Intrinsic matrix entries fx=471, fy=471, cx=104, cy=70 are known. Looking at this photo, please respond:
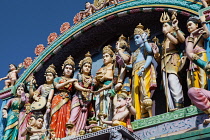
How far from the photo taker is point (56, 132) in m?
8.76

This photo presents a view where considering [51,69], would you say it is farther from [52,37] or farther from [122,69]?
[122,69]

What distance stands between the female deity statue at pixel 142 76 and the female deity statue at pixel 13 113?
9.12ft

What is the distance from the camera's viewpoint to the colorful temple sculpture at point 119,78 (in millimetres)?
7398

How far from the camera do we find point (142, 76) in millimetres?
8242

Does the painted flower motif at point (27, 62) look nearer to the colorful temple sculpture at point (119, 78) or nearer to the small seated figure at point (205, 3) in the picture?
the colorful temple sculpture at point (119, 78)

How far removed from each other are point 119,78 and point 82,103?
2.96 ft

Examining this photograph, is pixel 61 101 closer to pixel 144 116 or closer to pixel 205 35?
pixel 144 116

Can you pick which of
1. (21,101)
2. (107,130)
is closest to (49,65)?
(21,101)

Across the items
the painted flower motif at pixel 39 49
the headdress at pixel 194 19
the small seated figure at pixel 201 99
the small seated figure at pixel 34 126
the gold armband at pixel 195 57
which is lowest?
the small seated figure at pixel 201 99

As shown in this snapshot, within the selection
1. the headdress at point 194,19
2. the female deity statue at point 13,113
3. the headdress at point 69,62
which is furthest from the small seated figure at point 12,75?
the headdress at point 194,19

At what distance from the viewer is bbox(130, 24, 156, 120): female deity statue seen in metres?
7.89

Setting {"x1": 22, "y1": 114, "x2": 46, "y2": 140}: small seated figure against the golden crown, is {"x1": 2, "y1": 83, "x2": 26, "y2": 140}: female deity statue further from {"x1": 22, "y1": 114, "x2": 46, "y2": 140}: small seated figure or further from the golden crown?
the golden crown

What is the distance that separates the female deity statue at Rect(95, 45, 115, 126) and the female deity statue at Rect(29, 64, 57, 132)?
1.04 metres

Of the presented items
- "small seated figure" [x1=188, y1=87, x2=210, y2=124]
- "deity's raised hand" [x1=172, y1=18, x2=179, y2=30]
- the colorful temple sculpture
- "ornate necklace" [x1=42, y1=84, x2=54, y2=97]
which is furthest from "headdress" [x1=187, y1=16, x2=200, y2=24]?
"ornate necklace" [x1=42, y1=84, x2=54, y2=97]
